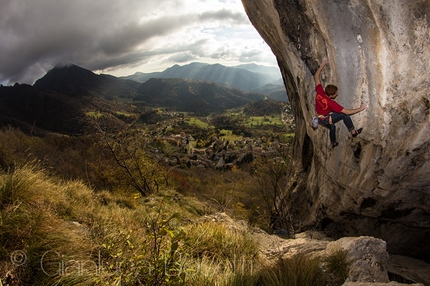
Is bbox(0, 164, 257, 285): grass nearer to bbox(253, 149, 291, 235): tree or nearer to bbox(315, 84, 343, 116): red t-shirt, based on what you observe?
bbox(315, 84, 343, 116): red t-shirt

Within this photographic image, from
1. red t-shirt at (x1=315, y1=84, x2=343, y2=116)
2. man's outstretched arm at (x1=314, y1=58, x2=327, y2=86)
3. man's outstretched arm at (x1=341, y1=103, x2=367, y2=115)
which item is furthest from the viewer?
man's outstretched arm at (x1=314, y1=58, x2=327, y2=86)

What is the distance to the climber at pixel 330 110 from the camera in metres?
6.11

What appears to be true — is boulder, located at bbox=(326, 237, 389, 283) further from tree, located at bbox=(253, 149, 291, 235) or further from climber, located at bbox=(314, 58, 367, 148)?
tree, located at bbox=(253, 149, 291, 235)

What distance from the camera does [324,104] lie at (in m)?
6.64

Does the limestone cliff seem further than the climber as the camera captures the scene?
No

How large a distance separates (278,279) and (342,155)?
436 centimetres

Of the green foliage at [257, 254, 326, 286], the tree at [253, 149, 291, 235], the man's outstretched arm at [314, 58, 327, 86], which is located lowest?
the tree at [253, 149, 291, 235]

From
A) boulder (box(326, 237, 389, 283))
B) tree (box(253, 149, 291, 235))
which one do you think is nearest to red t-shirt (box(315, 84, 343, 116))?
boulder (box(326, 237, 389, 283))

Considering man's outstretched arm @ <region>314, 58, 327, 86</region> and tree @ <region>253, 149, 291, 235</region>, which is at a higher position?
man's outstretched arm @ <region>314, 58, 327, 86</region>

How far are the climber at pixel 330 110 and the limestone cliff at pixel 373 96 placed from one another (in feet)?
0.46

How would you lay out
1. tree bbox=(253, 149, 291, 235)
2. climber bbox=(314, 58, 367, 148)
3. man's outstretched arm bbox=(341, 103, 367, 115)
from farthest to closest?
1. tree bbox=(253, 149, 291, 235)
2. climber bbox=(314, 58, 367, 148)
3. man's outstretched arm bbox=(341, 103, 367, 115)

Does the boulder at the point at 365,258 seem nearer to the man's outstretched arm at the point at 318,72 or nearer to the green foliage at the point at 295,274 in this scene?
the green foliage at the point at 295,274

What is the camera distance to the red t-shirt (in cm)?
634

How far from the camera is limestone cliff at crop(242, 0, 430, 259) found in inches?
193
